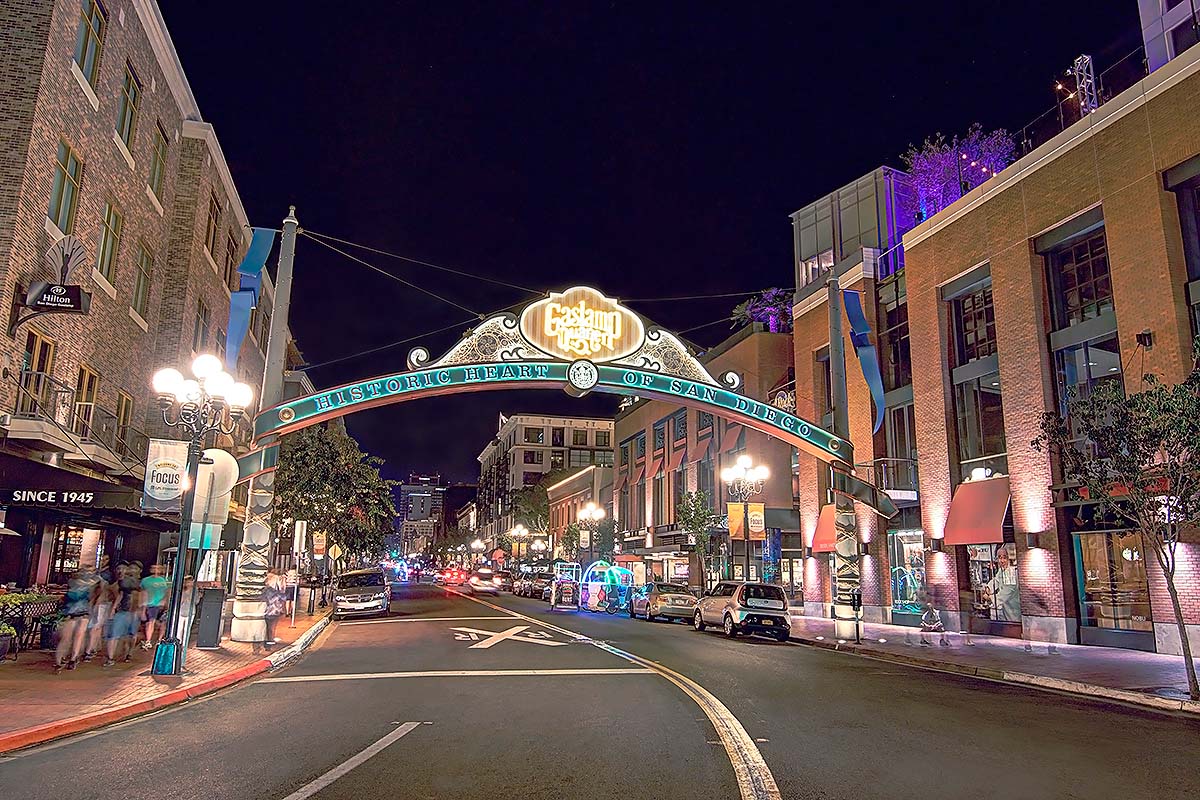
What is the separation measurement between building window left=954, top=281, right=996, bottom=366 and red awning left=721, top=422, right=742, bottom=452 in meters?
15.8

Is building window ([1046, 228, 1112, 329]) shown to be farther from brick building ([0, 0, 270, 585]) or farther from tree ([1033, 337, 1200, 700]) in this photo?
brick building ([0, 0, 270, 585])

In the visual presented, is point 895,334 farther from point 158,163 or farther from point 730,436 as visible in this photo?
point 158,163

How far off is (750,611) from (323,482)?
17571mm

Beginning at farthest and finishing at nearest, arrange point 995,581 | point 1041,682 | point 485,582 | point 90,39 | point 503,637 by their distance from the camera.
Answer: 1. point 485,582
2. point 995,581
3. point 503,637
4. point 90,39
5. point 1041,682

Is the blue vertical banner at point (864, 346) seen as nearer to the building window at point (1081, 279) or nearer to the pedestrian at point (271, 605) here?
the building window at point (1081, 279)

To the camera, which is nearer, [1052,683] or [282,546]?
[1052,683]

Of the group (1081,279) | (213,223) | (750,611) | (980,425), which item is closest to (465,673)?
(750,611)

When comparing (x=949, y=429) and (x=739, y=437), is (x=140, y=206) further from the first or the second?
(x=739, y=437)

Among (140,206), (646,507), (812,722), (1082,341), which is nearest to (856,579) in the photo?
(1082,341)

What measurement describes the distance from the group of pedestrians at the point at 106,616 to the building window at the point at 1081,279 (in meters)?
23.2

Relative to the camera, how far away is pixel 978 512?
25.3 metres

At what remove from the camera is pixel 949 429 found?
27.6 m

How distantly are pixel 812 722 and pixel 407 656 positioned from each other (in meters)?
9.96

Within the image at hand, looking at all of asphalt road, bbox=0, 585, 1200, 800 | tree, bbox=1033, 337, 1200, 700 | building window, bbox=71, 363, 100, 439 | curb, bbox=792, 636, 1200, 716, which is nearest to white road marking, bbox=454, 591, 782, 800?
asphalt road, bbox=0, 585, 1200, 800
